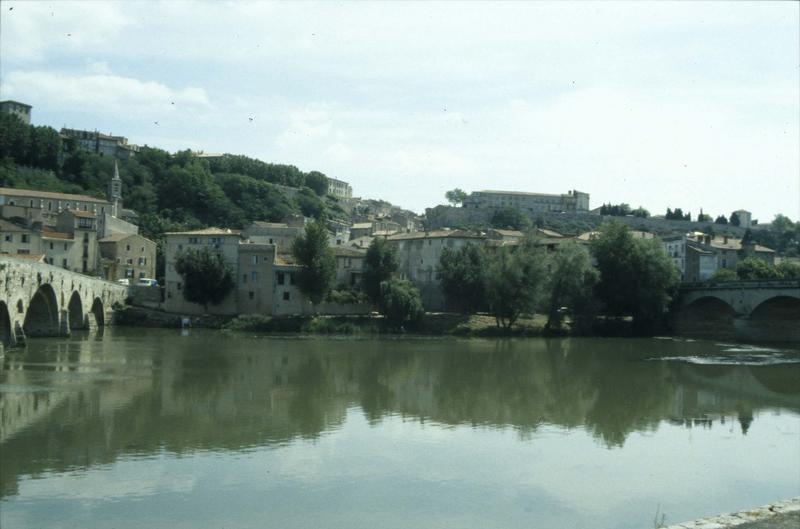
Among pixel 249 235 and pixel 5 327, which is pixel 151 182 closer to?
pixel 249 235

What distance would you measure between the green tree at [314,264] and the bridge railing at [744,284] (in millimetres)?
30735

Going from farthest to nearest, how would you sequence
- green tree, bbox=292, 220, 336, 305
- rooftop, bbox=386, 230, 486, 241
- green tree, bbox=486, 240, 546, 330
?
rooftop, bbox=386, 230, 486, 241 → green tree, bbox=292, 220, 336, 305 → green tree, bbox=486, 240, 546, 330

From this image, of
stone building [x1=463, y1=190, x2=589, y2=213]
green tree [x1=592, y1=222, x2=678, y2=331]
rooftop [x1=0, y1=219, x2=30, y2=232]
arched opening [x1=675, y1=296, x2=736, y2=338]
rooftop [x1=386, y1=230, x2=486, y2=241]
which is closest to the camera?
green tree [x1=592, y1=222, x2=678, y2=331]

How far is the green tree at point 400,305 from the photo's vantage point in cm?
5728

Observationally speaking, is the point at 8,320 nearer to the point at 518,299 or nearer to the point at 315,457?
the point at 315,457

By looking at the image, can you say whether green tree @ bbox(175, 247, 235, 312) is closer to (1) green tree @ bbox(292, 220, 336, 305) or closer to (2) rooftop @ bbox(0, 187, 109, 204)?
(1) green tree @ bbox(292, 220, 336, 305)

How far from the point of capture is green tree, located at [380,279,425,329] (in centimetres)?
5728

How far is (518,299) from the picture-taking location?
188 feet

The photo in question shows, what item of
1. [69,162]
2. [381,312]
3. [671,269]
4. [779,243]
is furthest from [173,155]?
[779,243]

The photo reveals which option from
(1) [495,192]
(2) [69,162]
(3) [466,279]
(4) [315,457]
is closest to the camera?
(4) [315,457]

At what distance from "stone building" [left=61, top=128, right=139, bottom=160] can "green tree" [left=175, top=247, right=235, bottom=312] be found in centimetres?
7519

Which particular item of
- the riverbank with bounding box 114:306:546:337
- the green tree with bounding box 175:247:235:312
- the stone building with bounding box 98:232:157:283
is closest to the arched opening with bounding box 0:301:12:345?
the riverbank with bounding box 114:306:546:337

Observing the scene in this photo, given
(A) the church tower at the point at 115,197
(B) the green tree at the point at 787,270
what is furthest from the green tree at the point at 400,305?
(A) the church tower at the point at 115,197

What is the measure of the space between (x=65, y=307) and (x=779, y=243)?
135m
